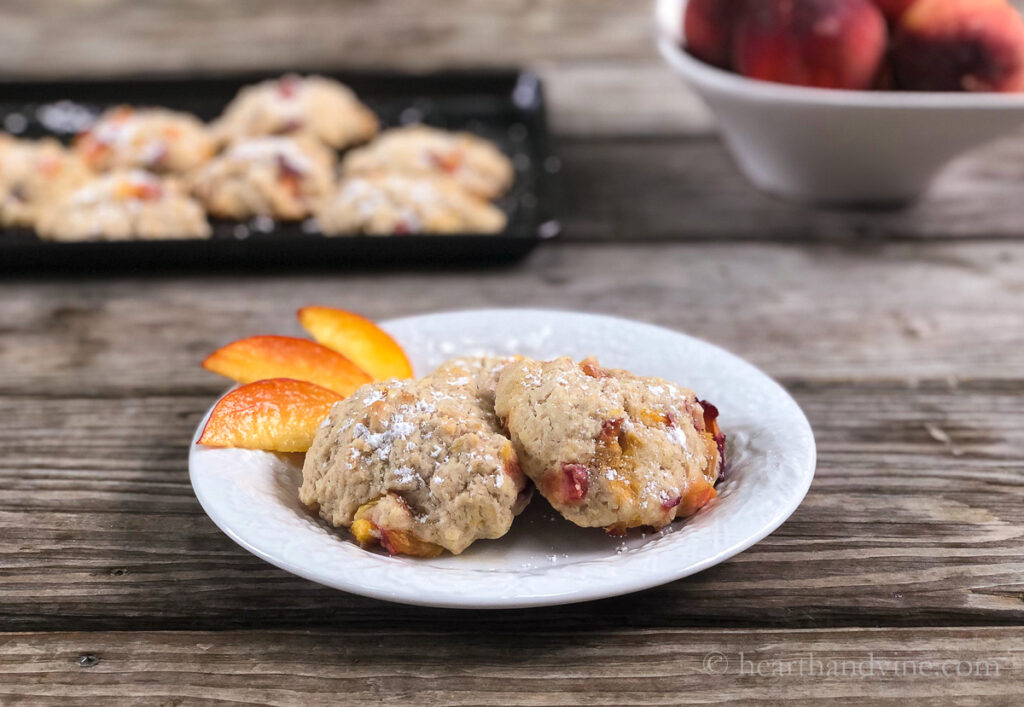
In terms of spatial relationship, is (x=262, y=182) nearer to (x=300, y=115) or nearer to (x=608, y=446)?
Result: (x=300, y=115)

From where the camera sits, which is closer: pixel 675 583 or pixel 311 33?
pixel 675 583

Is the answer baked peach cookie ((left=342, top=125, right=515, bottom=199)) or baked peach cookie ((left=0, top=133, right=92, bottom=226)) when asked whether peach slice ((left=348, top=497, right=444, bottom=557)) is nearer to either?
baked peach cookie ((left=342, top=125, right=515, bottom=199))

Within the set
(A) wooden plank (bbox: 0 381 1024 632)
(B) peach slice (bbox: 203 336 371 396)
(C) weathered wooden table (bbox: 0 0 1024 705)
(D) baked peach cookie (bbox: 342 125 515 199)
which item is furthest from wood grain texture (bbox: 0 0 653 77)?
(B) peach slice (bbox: 203 336 371 396)

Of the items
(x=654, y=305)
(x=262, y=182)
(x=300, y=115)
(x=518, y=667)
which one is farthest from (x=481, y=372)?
(x=300, y=115)

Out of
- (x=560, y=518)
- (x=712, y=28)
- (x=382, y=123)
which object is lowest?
(x=382, y=123)

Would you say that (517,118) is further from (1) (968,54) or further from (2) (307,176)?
(1) (968,54)

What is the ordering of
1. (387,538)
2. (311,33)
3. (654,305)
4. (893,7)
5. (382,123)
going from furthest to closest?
(311,33) → (382,123) → (893,7) → (654,305) → (387,538)
